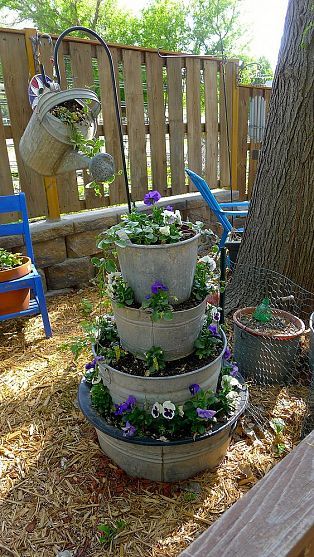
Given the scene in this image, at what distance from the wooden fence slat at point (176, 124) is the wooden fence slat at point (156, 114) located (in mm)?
111

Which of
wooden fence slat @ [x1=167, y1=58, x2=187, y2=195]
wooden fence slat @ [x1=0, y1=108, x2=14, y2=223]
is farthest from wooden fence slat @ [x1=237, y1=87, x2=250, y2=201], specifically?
wooden fence slat @ [x1=0, y1=108, x2=14, y2=223]

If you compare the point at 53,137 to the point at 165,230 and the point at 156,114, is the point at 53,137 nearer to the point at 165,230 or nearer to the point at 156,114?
the point at 165,230

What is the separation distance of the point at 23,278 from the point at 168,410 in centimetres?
152

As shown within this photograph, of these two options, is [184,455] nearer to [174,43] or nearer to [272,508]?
[272,508]

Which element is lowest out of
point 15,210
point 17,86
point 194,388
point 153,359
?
point 194,388

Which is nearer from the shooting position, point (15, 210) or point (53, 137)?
point (53, 137)

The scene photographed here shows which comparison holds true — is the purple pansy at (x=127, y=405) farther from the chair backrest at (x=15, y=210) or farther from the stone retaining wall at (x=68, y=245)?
the stone retaining wall at (x=68, y=245)

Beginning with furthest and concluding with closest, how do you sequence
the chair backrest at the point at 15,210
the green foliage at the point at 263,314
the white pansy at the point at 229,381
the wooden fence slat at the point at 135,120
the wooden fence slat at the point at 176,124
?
the wooden fence slat at the point at 176,124
the wooden fence slat at the point at 135,120
the chair backrest at the point at 15,210
the green foliage at the point at 263,314
the white pansy at the point at 229,381

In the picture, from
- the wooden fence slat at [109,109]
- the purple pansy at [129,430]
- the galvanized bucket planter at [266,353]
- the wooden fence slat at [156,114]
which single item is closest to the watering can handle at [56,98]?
the purple pansy at [129,430]

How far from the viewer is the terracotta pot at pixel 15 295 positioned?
8.20ft

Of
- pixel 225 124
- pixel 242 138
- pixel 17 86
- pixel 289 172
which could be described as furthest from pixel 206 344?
pixel 242 138

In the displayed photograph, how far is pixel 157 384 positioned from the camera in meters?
1.43

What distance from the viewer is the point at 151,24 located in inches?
870

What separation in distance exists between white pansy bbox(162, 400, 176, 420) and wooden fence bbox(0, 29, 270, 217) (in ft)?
7.21
